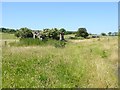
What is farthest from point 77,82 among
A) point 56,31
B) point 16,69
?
point 56,31

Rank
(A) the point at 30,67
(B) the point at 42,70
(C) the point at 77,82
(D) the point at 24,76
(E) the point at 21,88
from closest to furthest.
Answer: (E) the point at 21,88 < (C) the point at 77,82 < (D) the point at 24,76 < (B) the point at 42,70 < (A) the point at 30,67

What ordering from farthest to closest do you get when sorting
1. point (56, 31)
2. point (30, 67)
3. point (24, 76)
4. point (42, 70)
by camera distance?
point (56, 31)
point (30, 67)
point (42, 70)
point (24, 76)

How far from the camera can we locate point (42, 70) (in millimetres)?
12430

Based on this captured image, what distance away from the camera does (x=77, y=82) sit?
1055 cm

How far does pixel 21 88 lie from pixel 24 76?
1.93 metres

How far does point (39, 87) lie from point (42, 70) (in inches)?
115

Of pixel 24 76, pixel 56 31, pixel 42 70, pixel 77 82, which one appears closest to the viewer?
pixel 77 82

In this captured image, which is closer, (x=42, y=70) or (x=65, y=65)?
(x=42, y=70)

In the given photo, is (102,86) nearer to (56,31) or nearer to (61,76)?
(61,76)

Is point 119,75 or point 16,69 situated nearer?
point 119,75

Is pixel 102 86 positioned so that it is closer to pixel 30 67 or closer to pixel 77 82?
pixel 77 82

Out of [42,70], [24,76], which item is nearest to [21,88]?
[24,76]

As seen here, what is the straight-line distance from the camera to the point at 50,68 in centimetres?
1305

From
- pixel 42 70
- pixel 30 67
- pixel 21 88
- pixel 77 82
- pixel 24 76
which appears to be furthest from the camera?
pixel 30 67
